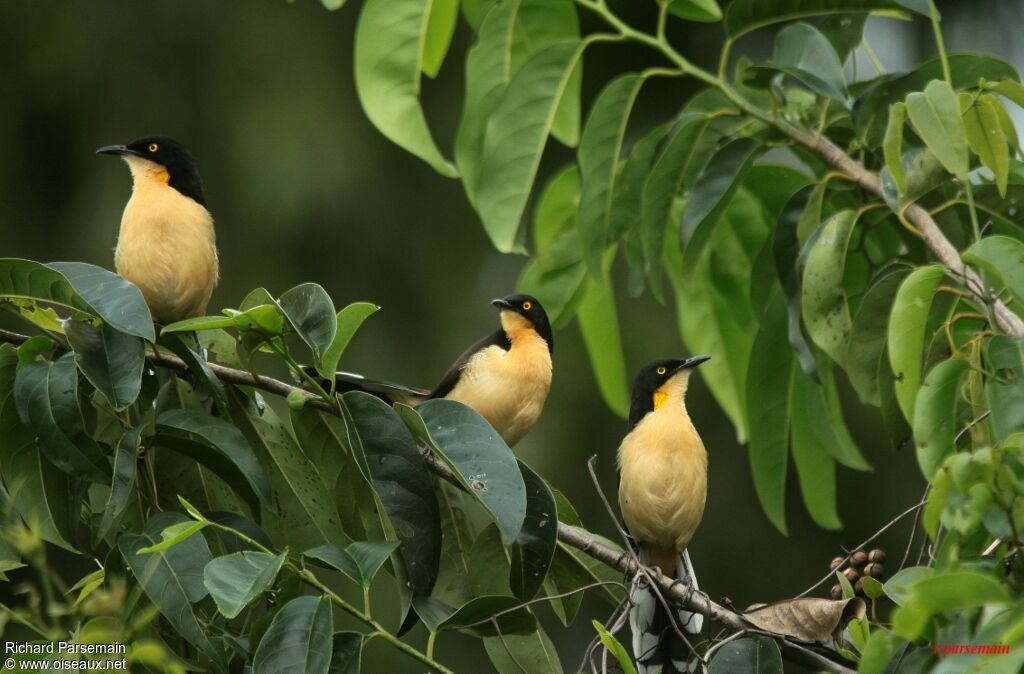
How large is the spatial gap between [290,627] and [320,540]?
2.99ft

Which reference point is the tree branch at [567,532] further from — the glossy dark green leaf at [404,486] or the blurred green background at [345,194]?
the blurred green background at [345,194]

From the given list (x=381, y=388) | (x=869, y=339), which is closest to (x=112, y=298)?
(x=381, y=388)

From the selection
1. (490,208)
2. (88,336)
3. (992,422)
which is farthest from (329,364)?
(992,422)

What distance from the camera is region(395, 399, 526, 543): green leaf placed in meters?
2.89

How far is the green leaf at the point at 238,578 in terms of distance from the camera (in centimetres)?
253

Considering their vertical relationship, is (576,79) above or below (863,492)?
above

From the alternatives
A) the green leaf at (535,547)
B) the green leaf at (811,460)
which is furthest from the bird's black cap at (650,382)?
the green leaf at (535,547)

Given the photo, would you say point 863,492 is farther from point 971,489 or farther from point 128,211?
point 971,489

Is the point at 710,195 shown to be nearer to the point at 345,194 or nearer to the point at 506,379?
the point at 506,379

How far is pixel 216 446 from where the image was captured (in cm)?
323

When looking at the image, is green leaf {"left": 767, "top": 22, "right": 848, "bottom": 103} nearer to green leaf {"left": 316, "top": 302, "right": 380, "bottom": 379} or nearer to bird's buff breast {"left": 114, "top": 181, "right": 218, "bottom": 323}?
green leaf {"left": 316, "top": 302, "right": 380, "bottom": 379}

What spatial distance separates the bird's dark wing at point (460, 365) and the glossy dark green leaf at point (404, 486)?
1969mm

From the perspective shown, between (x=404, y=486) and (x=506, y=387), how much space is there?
6.69 ft

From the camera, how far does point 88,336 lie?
3.22m
